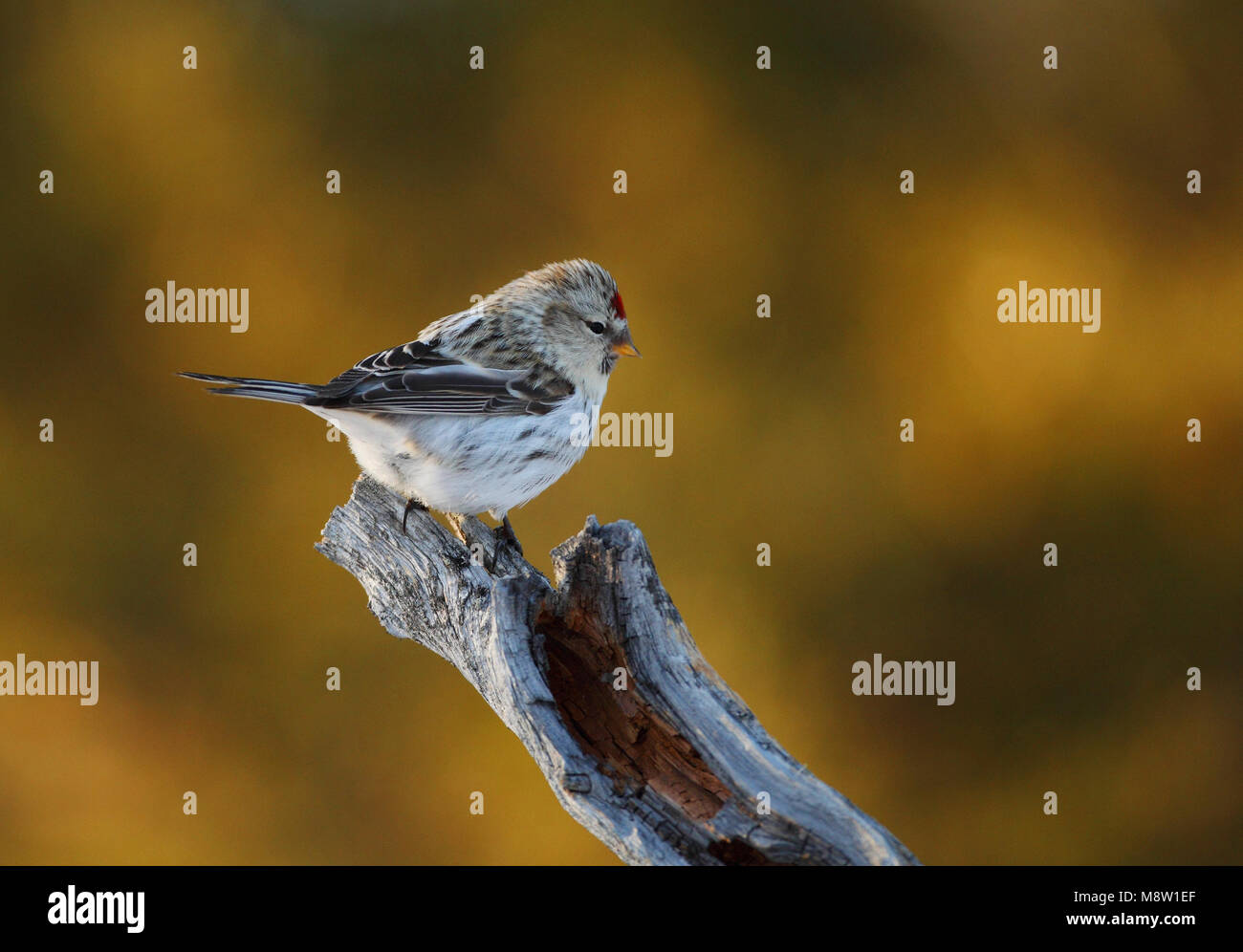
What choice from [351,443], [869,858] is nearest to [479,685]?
[351,443]

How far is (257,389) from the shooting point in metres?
2.54

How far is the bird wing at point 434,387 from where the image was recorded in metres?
2.81

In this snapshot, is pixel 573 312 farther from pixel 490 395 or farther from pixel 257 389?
pixel 257 389

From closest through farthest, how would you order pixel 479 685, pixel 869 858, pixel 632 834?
pixel 869 858
pixel 632 834
pixel 479 685

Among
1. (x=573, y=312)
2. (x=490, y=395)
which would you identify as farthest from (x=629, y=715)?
(x=573, y=312)

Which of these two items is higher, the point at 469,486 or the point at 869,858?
the point at 469,486

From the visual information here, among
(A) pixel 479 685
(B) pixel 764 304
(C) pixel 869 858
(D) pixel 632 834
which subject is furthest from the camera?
(B) pixel 764 304

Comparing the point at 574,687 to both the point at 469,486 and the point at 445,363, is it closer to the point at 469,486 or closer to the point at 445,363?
the point at 469,486

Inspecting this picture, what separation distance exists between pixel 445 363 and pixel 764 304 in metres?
2.45

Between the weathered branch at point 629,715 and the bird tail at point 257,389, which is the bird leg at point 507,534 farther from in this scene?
the bird tail at point 257,389

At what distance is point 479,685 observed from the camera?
2.68 meters

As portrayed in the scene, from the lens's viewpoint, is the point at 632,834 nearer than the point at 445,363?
Yes

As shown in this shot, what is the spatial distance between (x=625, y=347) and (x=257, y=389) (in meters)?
1.15

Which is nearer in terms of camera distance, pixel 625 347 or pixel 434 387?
pixel 434 387
